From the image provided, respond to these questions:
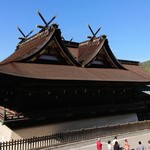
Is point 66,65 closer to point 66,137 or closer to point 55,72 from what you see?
point 55,72

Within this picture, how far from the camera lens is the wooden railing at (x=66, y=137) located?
1585 centimetres

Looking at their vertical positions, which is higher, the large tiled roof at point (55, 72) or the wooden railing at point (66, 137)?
the large tiled roof at point (55, 72)

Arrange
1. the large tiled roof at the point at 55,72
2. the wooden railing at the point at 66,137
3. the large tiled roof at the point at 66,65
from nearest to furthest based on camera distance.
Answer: the wooden railing at the point at 66,137 → the large tiled roof at the point at 55,72 → the large tiled roof at the point at 66,65

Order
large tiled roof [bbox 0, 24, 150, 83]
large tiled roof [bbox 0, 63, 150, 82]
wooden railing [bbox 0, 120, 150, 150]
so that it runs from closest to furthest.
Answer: wooden railing [bbox 0, 120, 150, 150]
large tiled roof [bbox 0, 63, 150, 82]
large tiled roof [bbox 0, 24, 150, 83]

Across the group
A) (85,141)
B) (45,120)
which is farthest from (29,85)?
(85,141)

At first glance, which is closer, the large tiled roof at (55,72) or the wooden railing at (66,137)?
the wooden railing at (66,137)

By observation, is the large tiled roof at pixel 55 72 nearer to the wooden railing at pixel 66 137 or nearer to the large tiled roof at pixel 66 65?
the large tiled roof at pixel 66 65

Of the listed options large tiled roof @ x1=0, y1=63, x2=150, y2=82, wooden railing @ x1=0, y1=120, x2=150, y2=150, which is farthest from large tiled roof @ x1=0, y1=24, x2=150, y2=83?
wooden railing @ x1=0, y1=120, x2=150, y2=150

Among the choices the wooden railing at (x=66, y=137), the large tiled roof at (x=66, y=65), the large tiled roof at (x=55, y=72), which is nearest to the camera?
the wooden railing at (x=66, y=137)

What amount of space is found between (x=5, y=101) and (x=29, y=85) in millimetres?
5865

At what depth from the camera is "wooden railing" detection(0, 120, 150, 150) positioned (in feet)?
52.0

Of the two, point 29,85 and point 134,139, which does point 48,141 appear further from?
point 134,139

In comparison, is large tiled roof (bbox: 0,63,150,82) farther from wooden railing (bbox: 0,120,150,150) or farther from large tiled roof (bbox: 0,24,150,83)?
wooden railing (bbox: 0,120,150,150)

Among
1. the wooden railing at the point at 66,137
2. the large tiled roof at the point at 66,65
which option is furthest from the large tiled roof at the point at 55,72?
the wooden railing at the point at 66,137
